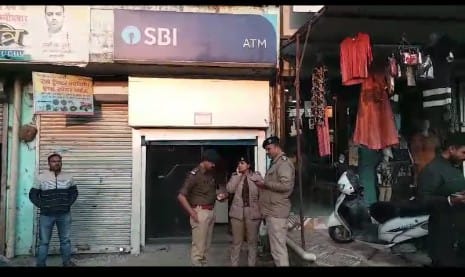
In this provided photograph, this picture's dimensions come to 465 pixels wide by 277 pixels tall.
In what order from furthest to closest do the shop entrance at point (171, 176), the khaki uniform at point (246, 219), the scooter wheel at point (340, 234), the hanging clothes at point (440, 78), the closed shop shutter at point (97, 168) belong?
the shop entrance at point (171, 176)
the closed shop shutter at point (97, 168)
the scooter wheel at point (340, 234)
the hanging clothes at point (440, 78)
the khaki uniform at point (246, 219)

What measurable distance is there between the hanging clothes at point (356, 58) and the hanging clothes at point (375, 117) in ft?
1.54

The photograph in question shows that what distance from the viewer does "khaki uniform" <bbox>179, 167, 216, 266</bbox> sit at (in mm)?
6207

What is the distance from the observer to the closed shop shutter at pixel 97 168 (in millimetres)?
7859

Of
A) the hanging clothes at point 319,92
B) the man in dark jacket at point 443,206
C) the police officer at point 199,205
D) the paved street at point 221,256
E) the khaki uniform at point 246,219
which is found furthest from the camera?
the hanging clothes at point 319,92

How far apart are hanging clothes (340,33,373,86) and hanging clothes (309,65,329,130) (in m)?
0.70

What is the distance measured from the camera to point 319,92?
7.47 meters

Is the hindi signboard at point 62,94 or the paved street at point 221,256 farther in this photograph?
the hindi signboard at point 62,94

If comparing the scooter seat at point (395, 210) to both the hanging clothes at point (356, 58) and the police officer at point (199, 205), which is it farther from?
the police officer at point (199, 205)

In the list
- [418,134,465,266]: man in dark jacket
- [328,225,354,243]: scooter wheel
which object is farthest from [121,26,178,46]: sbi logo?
[418,134,465,266]: man in dark jacket

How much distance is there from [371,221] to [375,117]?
1663mm

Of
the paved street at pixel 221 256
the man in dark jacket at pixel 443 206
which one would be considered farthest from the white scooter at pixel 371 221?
the man in dark jacket at pixel 443 206

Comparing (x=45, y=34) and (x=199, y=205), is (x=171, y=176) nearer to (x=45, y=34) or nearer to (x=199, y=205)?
(x=199, y=205)

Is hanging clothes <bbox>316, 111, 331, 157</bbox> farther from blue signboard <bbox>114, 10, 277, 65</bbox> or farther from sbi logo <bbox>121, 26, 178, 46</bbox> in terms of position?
sbi logo <bbox>121, 26, 178, 46</bbox>
